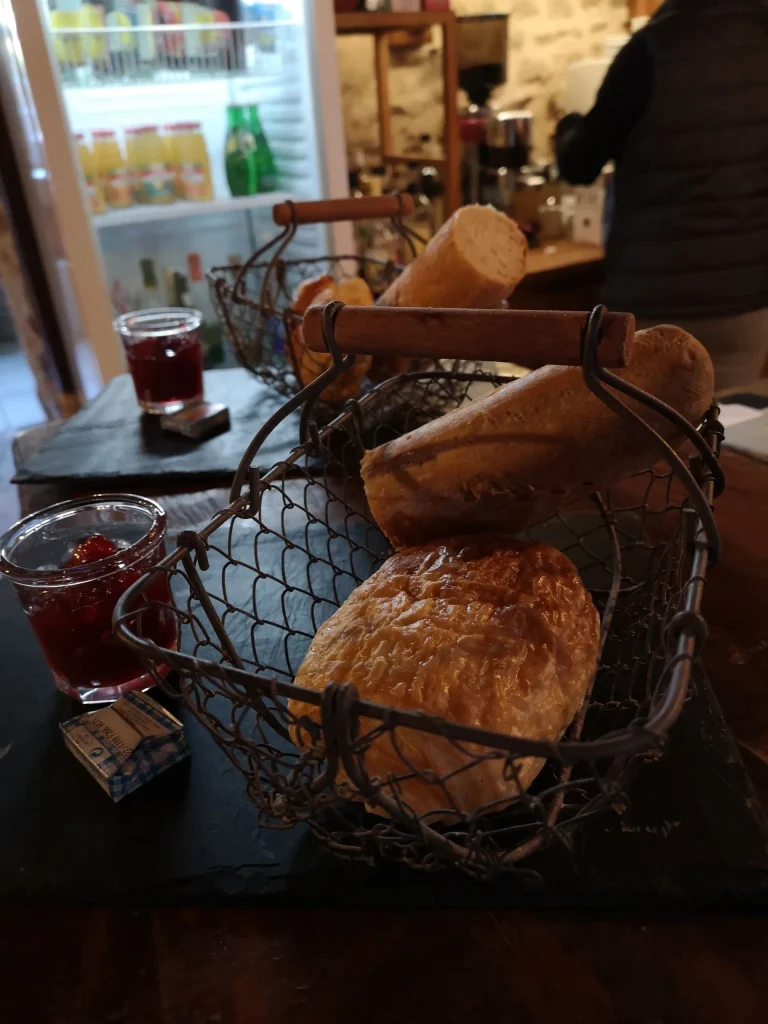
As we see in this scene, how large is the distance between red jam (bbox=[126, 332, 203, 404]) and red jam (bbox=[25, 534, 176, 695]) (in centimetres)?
61

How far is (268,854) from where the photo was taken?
1.58ft

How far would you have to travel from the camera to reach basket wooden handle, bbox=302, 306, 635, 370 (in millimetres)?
412

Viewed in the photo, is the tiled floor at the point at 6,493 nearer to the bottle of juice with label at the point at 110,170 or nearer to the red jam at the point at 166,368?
the red jam at the point at 166,368

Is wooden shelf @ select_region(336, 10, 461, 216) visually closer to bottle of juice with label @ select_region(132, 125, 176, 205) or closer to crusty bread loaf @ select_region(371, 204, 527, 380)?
bottle of juice with label @ select_region(132, 125, 176, 205)

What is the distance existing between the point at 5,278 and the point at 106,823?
2185mm

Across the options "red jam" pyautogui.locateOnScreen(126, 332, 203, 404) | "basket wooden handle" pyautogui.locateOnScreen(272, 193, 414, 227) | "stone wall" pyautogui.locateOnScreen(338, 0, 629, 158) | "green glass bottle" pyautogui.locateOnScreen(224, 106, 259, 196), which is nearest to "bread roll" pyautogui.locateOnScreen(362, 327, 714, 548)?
"basket wooden handle" pyautogui.locateOnScreen(272, 193, 414, 227)

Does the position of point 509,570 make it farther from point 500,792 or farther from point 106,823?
point 106,823

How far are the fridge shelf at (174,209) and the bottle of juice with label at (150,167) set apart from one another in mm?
30

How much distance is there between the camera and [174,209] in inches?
80.7

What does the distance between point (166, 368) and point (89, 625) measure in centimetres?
69

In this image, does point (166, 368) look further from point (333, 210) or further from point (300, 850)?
point (300, 850)

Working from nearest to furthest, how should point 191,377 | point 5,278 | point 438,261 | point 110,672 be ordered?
point 110,672 → point 438,261 → point 191,377 → point 5,278

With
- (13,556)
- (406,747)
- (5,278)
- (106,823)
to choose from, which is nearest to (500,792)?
(406,747)

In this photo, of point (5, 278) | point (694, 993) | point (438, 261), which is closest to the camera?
point (694, 993)
